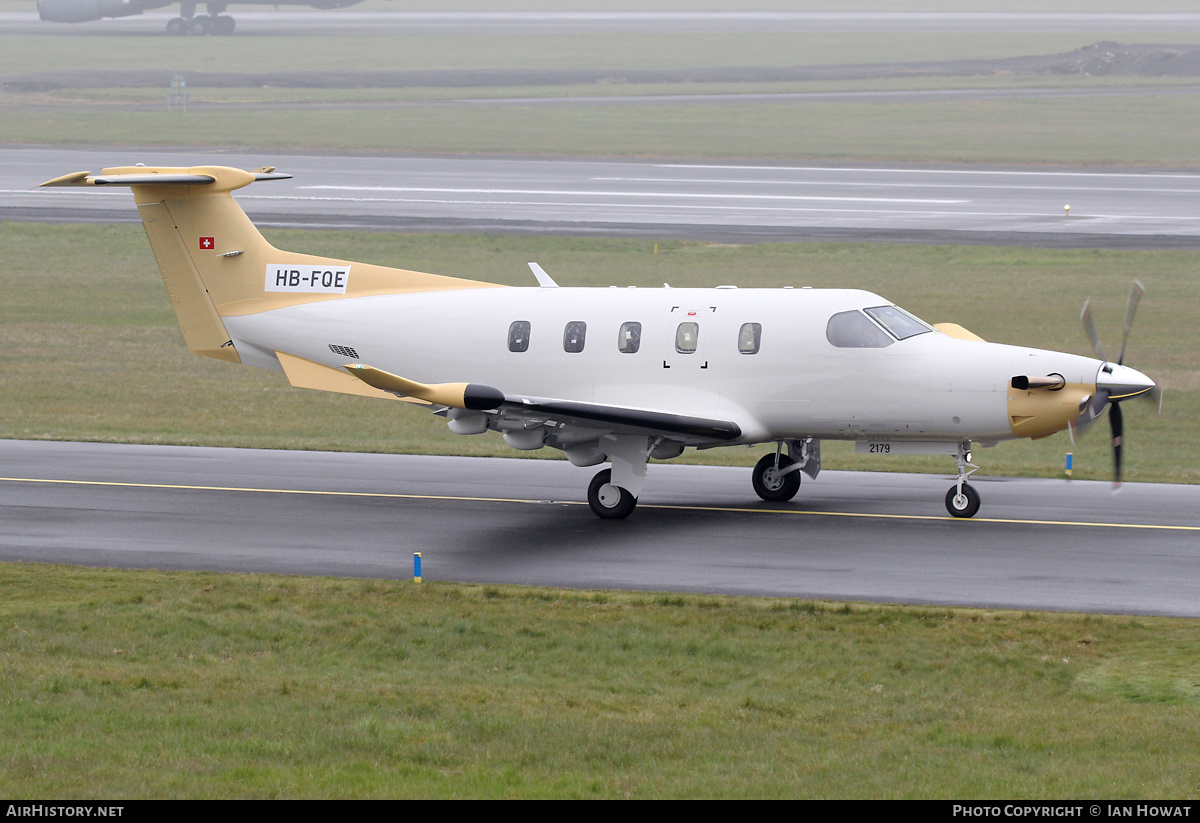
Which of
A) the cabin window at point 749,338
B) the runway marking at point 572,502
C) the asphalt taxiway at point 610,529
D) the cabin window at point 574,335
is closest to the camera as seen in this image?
the asphalt taxiway at point 610,529

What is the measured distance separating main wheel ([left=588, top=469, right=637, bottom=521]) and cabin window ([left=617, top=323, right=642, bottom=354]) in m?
1.92

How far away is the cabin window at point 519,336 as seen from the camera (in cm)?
2108

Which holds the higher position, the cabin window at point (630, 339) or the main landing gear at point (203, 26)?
the main landing gear at point (203, 26)

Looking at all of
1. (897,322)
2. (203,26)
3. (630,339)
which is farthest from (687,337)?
(203,26)

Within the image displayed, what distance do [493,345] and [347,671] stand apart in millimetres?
8411

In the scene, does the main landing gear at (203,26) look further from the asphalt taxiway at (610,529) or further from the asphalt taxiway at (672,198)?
the asphalt taxiway at (610,529)

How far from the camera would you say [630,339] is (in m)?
20.6

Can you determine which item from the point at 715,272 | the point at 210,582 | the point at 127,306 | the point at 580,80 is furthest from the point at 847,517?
the point at 580,80

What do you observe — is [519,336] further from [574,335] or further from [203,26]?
[203,26]

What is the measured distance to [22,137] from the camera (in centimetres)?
7412

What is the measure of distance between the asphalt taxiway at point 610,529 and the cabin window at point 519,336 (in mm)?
2427

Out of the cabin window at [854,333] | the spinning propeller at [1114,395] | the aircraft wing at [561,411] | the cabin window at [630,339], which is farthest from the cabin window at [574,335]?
the spinning propeller at [1114,395]

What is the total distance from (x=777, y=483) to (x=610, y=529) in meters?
3.05
